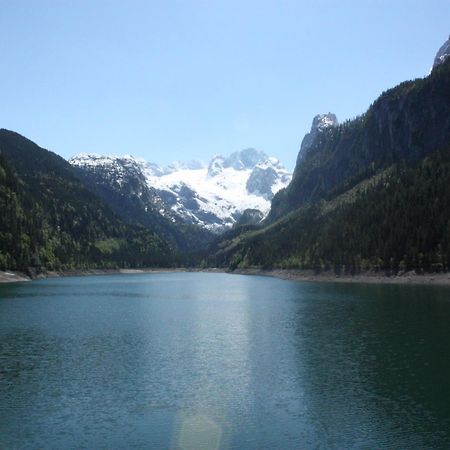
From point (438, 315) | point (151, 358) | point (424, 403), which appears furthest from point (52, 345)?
point (438, 315)

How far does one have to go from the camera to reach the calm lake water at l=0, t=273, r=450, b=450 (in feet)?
137

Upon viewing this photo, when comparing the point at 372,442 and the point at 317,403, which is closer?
the point at 372,442

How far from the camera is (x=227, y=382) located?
58.4m

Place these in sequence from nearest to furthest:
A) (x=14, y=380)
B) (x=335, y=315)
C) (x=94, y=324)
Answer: (x=14, y=380), (x=94, y=324), (x=335, y=315)

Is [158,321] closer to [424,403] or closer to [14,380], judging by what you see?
[14,380]

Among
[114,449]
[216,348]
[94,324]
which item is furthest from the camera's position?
[94,324]

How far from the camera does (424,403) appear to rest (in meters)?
49.0

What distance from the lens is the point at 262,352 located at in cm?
7538

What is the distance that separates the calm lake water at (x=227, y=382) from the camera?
41.6 metres

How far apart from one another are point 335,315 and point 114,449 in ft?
269

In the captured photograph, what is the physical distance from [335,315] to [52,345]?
60963 mm

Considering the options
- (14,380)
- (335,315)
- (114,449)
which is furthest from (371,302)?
(114,449)

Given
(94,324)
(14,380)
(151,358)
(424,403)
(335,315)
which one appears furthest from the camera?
(335,315)

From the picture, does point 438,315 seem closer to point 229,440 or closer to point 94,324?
point 94,324
